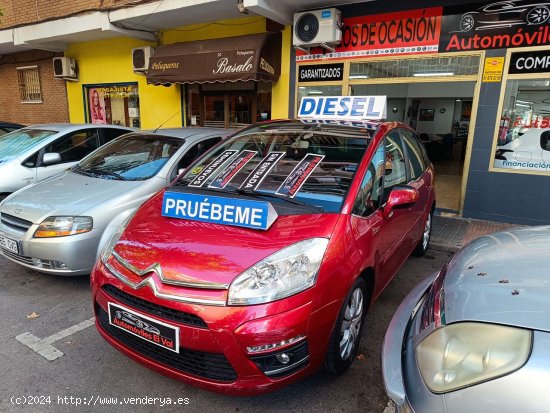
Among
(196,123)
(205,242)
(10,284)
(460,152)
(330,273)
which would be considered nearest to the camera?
(330,273)

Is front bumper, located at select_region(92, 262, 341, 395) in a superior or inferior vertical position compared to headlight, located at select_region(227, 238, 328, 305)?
inferior

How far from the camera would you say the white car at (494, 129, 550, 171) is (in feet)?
18.1

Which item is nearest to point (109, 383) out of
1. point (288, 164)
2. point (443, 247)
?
point (288, 164)

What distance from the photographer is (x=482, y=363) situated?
4.31 ft

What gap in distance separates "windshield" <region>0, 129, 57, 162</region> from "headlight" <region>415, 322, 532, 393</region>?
5.56 metres

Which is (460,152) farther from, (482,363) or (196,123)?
(482,363)

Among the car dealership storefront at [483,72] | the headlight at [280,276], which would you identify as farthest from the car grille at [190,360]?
the car dealership storefront at [483,72]

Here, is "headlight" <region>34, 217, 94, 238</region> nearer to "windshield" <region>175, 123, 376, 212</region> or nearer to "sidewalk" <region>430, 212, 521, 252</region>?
"windshield" <region>175, 123, 376, 212</region>

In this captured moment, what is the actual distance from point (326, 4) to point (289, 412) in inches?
251

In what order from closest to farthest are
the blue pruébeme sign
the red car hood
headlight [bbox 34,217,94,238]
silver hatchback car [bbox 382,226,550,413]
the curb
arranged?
1. silver hatchback car [bbox 382,226,550,413]
2. the red car hood
3. the blue pruébeme sign
4. headlight [bbox 34,217,94,238]
5. the curb

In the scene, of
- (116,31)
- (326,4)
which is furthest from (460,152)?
(116,31)

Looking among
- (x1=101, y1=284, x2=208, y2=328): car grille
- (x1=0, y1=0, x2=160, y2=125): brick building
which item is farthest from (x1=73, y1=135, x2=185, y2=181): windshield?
(x1=0, y1=0, x2=160, y2=125): brick building

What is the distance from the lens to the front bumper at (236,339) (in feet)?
5.98

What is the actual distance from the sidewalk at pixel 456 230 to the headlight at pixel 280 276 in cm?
345
